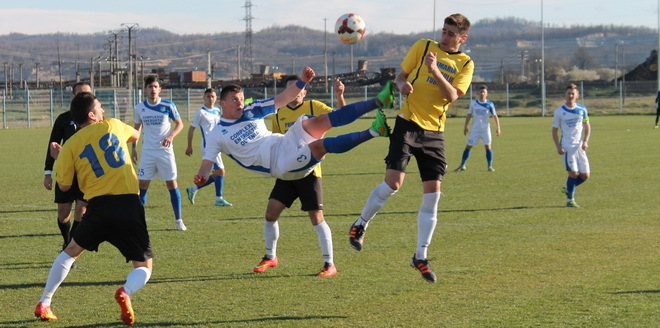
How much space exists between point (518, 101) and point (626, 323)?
64.1m

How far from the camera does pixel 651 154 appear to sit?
25641 mm

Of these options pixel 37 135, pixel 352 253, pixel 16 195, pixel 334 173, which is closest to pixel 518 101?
pixel 37 135

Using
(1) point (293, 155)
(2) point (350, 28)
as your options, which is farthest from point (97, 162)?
(2) point (350, 28)

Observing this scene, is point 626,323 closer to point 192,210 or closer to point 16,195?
point 192,210

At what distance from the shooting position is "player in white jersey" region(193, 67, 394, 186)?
309 inches

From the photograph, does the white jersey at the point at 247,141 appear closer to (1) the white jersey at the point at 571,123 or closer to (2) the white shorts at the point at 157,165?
(2) the white shorts at the point at 157,165

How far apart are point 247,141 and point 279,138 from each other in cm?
30

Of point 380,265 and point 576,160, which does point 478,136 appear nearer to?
point 576,160

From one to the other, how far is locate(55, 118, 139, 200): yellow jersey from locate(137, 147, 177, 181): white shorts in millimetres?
5747

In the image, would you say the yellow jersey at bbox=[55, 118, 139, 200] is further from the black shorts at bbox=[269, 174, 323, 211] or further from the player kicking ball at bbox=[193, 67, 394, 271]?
→ the black shorts at bbox=[269, 174, 323, 211]

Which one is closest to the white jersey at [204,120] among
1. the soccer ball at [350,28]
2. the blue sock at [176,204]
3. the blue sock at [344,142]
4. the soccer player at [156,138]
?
the soccer player at [156,138]

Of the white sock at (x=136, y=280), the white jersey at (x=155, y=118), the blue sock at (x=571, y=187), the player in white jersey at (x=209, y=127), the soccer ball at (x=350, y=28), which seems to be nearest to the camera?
the white sock at (x=136, y=280)

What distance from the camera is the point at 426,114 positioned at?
8180 millimetres

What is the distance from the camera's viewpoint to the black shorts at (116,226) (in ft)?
22.5
